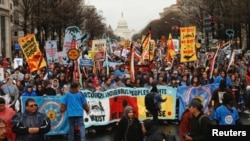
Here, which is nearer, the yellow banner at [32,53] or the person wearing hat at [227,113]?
the person wearing hat at [227,113]

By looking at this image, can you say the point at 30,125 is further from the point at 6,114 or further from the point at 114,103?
the point at 114,103

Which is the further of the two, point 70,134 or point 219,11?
point 219,11

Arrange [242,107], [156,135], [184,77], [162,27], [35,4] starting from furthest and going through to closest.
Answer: [162,27] < [35,4] < [242,107] < [184,77] < [156,135]

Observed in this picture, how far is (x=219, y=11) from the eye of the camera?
5606 centimetres

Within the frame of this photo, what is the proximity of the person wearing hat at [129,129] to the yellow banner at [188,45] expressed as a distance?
15.2 meters

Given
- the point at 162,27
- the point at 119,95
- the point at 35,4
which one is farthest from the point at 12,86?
the point at 162,27

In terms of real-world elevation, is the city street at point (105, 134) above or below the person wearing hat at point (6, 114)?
below

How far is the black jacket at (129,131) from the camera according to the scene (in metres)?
8.16

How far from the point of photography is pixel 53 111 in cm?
1343

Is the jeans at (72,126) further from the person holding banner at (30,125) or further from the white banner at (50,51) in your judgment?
the white banner at (50,51)

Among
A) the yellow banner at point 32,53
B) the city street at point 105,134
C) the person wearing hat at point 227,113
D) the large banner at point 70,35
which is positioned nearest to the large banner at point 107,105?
the city street at point 105,134

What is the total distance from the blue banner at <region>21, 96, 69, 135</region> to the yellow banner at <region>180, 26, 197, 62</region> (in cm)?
1058

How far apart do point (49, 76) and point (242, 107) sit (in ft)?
22.1

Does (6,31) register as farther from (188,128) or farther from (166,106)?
(188,128)
